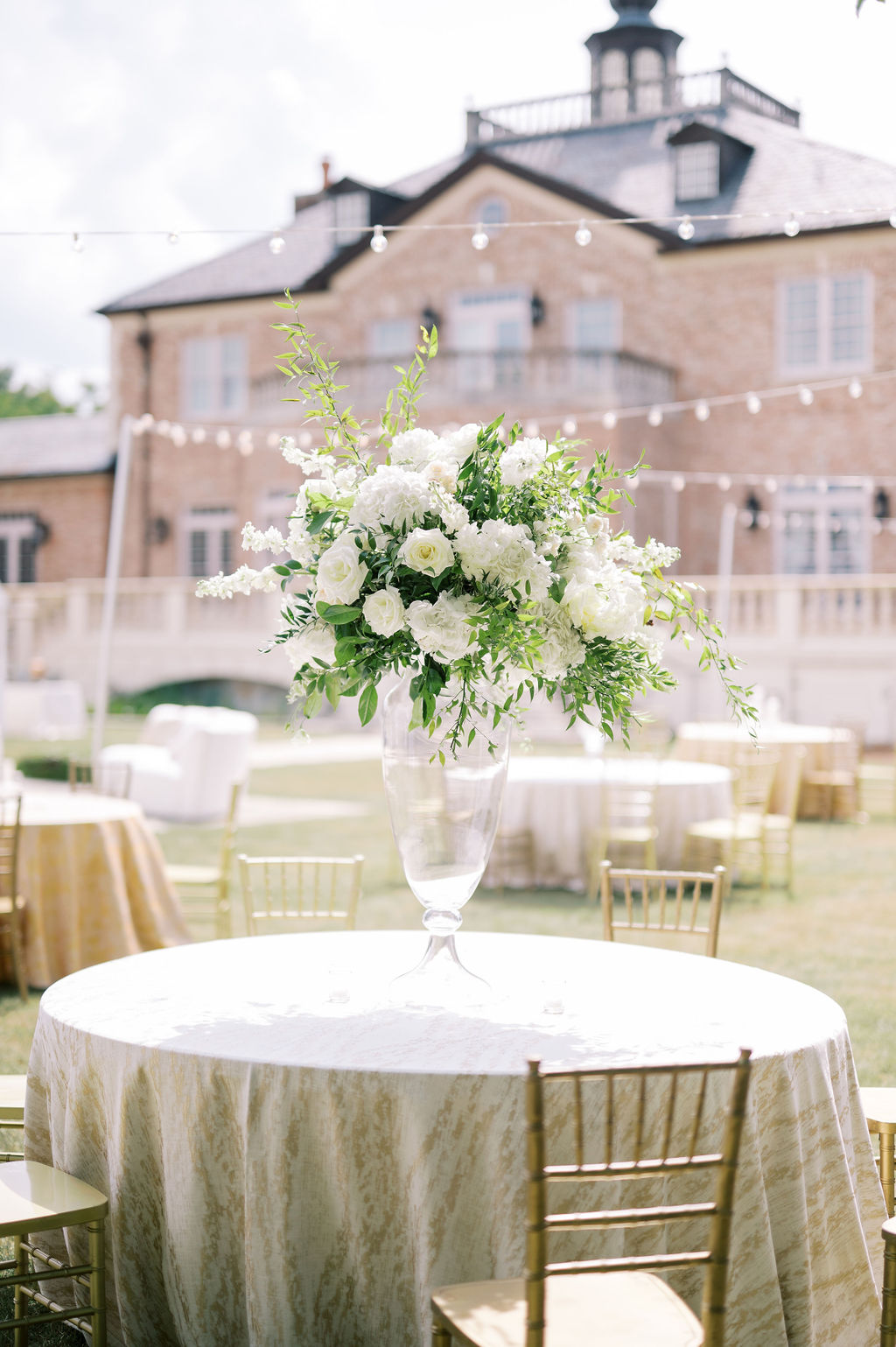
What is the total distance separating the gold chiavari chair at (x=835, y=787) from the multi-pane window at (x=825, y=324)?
1084 centimetres

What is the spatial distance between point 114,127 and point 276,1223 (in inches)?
1759

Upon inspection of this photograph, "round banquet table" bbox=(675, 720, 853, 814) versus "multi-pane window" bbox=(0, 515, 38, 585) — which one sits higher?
"multi-pane window" bbox=(0, 515, 38, 585)

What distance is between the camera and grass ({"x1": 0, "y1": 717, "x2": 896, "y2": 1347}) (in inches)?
255

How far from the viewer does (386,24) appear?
55.9 ft

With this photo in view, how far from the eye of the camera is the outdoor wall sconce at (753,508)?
23625mm

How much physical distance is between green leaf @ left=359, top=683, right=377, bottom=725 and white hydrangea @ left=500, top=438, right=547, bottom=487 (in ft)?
1.81

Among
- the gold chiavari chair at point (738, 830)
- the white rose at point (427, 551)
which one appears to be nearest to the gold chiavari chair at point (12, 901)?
the white rose at point (427, 551)

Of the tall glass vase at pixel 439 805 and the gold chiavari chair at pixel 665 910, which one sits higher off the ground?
the tall glass vase at pixel 439 805

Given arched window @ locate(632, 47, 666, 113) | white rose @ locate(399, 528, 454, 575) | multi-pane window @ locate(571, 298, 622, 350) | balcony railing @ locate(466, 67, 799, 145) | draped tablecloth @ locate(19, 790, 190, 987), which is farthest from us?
arched window @ locate(632, 47, 666, 113)

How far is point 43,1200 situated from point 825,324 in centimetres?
2242

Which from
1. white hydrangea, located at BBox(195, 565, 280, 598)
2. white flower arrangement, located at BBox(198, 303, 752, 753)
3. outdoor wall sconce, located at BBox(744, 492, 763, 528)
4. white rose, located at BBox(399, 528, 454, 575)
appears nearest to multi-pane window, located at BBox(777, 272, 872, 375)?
outdoor wall sconce, located at BBox(744, 492, 763, 528)

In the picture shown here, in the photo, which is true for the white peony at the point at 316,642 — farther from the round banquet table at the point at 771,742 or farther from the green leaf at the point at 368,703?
the round banquet table at the point at 771,742

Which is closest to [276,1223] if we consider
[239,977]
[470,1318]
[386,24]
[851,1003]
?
[470,1318]

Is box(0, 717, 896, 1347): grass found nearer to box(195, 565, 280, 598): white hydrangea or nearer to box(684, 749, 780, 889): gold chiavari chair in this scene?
box(684, 749, 780, 889): gold chiavari chair
